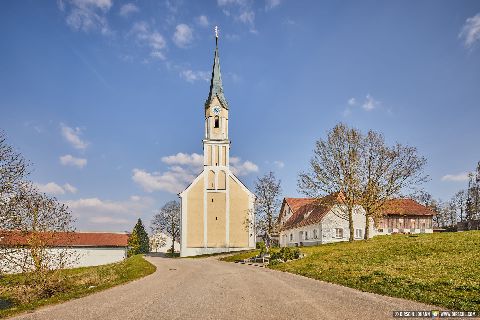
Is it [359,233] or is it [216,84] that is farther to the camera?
[216,84]

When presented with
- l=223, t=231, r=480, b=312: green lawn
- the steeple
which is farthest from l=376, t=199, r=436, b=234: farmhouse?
the steeple

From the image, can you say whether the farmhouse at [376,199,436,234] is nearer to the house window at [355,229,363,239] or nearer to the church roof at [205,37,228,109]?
the house window at [355,229,363,239]

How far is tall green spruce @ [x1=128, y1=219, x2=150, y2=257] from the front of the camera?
81562mm

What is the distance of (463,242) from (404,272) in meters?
10.2

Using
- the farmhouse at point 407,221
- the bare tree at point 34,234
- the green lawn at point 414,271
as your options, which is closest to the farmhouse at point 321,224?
the farmhouse at point 407,221

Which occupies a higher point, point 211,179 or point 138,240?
point 211,179

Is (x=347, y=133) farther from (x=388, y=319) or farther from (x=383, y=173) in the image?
(x=388, y=319)

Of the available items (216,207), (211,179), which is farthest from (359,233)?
(211,179)

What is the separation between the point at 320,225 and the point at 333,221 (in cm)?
163

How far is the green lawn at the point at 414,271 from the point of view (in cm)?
1206

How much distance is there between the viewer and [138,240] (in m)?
87.4

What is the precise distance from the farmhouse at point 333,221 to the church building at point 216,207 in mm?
5804

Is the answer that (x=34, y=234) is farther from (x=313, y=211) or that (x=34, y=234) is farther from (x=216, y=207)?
(x=313, y=211)

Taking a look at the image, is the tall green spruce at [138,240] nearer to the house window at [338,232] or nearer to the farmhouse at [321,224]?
the farmhouse at [321,224]
